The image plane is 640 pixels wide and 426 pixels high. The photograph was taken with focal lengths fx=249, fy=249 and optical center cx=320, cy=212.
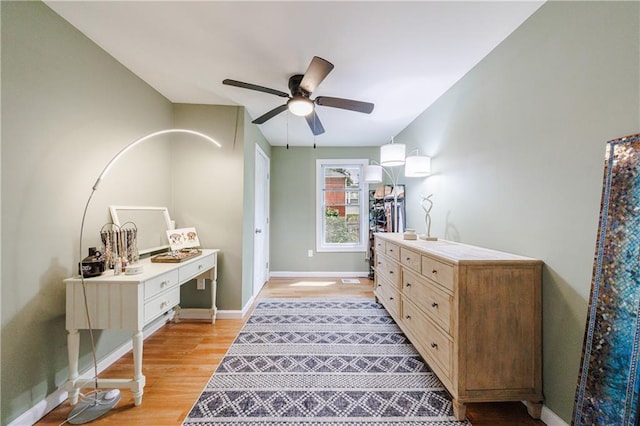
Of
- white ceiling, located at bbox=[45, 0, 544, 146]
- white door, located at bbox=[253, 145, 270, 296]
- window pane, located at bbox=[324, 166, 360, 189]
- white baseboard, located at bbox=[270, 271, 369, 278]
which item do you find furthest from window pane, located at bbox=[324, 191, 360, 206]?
white ceiling, located at bbox=[45, 0, 544, 146]

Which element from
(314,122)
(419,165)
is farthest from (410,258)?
(314,122)

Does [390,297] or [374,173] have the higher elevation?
[374,173]

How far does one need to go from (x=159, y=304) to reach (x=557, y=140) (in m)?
2.81

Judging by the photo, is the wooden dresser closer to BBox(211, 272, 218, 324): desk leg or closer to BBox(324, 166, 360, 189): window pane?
BBox(211, 272, 218, 324): desk leg

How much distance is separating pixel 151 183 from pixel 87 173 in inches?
28.0

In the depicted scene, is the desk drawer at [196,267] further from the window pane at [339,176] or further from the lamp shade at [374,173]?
the window pane at [339,176]

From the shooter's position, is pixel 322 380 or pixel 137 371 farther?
pixel 322 380

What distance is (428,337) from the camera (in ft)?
5.98

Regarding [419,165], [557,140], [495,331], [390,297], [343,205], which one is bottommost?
[390,297]

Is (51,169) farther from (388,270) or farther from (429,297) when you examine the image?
(388,270)

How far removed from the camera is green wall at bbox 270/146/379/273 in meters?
4.73

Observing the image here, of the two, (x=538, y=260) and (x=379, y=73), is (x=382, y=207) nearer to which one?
(x=379, y=73)

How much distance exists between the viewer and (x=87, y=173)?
1.84m

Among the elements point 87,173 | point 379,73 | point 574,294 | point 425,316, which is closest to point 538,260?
point 574,294
